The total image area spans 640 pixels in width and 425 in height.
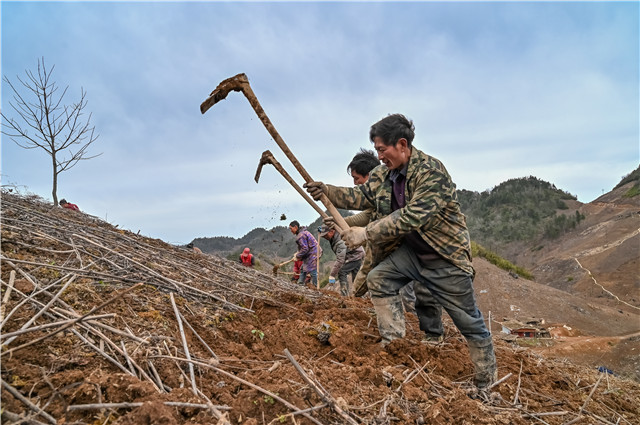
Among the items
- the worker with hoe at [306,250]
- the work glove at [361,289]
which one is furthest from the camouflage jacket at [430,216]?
the worker with hoe at [306,250]

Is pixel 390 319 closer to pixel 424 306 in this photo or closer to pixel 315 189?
pixel 424 306

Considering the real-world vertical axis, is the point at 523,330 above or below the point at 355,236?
below

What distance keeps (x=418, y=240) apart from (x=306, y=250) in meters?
5.89

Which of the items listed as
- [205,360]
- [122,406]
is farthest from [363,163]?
[122,406]

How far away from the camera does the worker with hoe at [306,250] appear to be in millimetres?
8758

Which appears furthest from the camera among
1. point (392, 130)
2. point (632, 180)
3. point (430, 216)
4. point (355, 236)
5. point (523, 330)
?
point (632, 180)

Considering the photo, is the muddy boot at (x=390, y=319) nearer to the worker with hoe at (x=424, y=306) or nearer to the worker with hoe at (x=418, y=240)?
the worker with hoe at (x=418, y=240)

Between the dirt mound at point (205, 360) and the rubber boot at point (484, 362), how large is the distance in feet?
0.34

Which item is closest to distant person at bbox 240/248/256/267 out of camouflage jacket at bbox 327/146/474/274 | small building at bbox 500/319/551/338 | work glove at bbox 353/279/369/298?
small building at bbox 500/319/551/338

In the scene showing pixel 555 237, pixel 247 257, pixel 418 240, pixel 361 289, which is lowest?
pixel 361 289

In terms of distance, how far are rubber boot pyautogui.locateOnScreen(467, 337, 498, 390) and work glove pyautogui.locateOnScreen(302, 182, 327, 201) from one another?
5.01 ft

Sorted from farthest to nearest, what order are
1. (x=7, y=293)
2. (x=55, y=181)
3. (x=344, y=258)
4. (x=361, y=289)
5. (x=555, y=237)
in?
(x=555, y=237) → (x=55, y=181) → (x=344, y=258) → (x=361, y=289) → (x=7, y=293)

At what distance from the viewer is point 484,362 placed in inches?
111

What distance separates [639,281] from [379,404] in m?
16.1
